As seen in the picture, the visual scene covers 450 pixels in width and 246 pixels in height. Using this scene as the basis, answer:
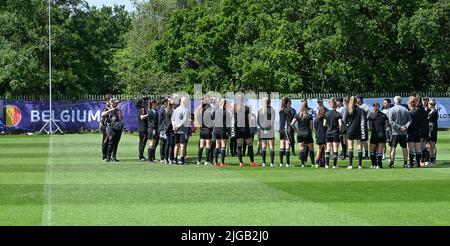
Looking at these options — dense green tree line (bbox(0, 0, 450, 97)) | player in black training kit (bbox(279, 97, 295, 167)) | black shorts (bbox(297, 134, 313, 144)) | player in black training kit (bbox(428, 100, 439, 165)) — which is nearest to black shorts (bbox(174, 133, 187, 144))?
player in black training kit (bbox(279, 97, 295, 167))

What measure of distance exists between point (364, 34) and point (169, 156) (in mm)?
37094

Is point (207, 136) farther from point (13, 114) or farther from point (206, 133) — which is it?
point (13, 114)

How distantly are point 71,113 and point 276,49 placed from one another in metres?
18.6

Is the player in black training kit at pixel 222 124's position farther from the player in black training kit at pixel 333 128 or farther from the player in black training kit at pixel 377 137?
the player in black training kit at pixel 377 137

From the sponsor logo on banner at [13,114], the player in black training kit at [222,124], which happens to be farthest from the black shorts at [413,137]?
the sponsor logo on banner at [13,114]

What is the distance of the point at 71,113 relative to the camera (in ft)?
173

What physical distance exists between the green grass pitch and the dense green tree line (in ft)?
118

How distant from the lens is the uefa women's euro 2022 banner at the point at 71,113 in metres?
51.6

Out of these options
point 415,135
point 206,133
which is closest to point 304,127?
point 206,133

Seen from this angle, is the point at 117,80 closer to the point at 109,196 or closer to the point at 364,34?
the point at 364,34

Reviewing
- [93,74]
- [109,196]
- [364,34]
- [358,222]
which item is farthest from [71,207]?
[93,74]

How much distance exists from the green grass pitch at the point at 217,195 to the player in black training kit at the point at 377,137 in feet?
2.52

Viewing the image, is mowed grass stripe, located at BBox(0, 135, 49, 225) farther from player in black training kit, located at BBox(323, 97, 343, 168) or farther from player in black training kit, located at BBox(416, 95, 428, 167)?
player in black training kit, located at BBox(416, 95, 428, 167)

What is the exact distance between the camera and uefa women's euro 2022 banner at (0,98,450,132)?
2032 inches
